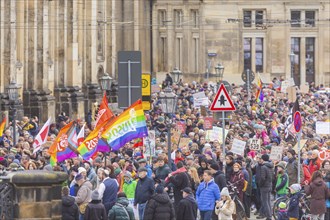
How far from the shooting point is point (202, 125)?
5612 cm

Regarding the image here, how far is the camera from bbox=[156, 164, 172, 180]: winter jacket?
3672cm

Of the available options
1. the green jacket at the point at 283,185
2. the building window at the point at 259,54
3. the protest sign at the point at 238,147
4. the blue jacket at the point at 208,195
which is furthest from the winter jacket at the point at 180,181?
the building window at the point at 259,54

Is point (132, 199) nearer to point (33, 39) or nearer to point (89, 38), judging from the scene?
point (33, 39)

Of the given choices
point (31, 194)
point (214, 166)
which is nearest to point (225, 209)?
point (214, 166)

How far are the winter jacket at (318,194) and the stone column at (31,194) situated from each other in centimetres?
845

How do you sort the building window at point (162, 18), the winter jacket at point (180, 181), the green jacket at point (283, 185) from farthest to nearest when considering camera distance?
1. the building window at point (162, 18)
2. the green jacket at point (283, 185)
3. the winter jacket at point (180, 181)

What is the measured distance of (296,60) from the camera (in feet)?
300

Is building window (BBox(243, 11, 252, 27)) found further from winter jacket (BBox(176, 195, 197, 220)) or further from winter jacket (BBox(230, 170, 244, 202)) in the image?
winter jacket (BBox(176, 195, 197, 220))

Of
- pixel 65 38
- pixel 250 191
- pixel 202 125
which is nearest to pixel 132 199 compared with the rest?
pixel 250 191

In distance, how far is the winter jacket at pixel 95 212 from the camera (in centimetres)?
3178

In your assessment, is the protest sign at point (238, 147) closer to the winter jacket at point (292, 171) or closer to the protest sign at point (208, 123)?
the winter jacket at point (292, 171)

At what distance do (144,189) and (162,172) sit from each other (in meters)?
2.07

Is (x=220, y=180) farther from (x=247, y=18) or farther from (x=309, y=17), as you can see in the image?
(x=309, y=17)

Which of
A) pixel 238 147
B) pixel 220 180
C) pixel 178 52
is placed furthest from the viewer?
pixel 178 52
